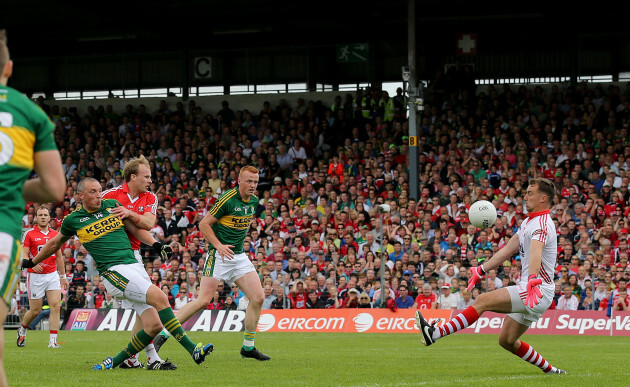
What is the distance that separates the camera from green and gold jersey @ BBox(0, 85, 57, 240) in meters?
5.02

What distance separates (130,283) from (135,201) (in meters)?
1.31

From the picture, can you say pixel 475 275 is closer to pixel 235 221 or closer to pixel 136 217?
pixel 136 217

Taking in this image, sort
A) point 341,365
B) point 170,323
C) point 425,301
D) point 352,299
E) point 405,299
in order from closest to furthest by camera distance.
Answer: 1. point 170,323
2. point 341,365
3. point 425,301
4. point 405,299
5. point 352,299

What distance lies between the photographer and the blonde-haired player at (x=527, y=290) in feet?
30.9

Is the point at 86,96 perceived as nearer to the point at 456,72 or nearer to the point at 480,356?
the point at 456,72

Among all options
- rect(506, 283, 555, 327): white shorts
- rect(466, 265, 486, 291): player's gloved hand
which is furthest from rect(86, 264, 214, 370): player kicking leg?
rect(506, 283, 555, 327): white shorts

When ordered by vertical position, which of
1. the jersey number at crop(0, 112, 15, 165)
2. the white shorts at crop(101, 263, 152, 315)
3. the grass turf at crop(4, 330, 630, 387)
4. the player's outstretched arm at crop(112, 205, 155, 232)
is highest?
the jersey number at crop(0, 112, 15, 165)

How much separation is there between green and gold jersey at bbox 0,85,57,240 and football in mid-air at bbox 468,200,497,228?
9.62m

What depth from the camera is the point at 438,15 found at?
109ft

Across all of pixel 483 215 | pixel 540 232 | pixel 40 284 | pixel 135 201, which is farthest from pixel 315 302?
pixel 540 232

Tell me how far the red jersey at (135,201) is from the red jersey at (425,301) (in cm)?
1183

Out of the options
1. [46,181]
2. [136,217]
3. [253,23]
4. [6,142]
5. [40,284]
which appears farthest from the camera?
[253,23]

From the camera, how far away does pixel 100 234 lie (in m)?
10.0

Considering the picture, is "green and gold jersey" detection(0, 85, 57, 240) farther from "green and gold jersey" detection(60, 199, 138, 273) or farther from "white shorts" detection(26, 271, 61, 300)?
"white shorts" detection(26, 271, 61, 300)
